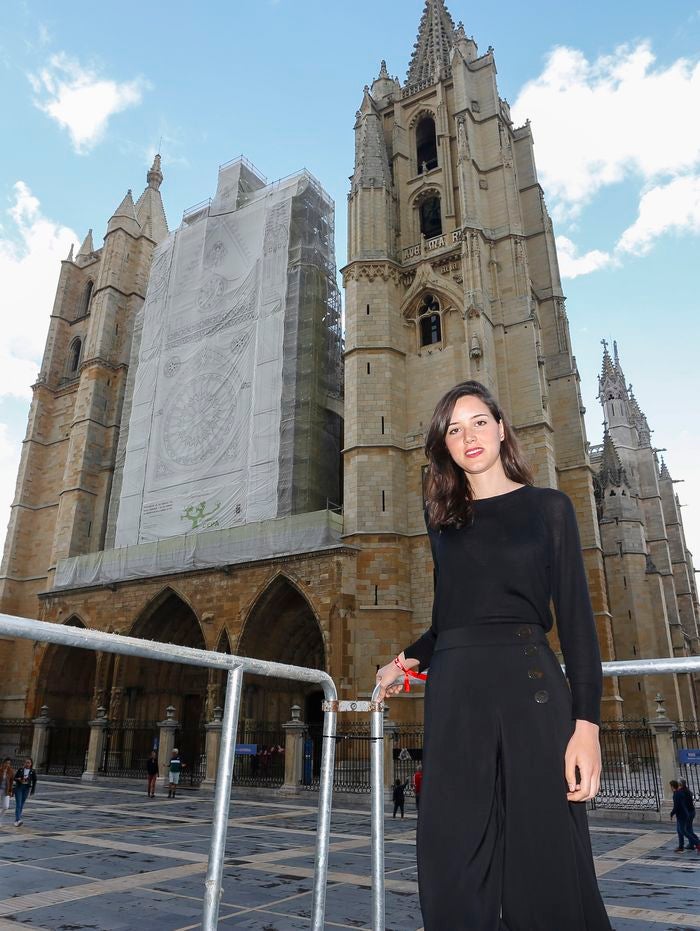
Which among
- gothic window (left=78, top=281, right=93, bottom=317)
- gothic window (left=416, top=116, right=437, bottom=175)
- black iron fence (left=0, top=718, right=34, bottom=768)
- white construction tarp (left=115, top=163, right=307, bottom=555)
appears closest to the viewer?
white construction tarp (left=115, top=163, right=307, bottom=555)

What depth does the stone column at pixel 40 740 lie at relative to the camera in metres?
20.3

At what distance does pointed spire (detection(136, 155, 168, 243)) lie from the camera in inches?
1310

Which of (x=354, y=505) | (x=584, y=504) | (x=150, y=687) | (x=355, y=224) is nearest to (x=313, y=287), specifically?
(x=355, y=224)

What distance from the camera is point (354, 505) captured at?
18438 millimetres

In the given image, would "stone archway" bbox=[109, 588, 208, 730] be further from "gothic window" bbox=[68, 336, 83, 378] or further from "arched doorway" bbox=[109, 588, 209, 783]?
"gothic window" bbox=[68, 336, 83, 378]

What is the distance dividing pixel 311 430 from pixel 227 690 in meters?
18.8

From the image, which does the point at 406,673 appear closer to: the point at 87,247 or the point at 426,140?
the point at 426,140

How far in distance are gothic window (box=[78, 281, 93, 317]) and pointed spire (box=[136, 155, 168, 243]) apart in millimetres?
4049

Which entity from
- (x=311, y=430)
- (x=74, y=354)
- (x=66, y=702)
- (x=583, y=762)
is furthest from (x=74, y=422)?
(x=583, y=762)

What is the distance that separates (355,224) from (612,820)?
18.2m

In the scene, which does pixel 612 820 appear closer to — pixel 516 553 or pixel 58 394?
pixel 516 553

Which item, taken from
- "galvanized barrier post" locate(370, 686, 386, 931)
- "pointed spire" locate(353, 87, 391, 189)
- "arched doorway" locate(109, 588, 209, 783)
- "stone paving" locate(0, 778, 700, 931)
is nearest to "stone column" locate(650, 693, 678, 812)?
"stone paving" locate(0, 778, 700, 931)

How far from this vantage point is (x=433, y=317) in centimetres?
2144

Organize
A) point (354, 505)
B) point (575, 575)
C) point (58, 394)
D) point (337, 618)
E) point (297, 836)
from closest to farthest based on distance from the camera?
point (575, 575) → point (297, 836) → point (337, 618) → point (354, 505) → point (58, 394)
